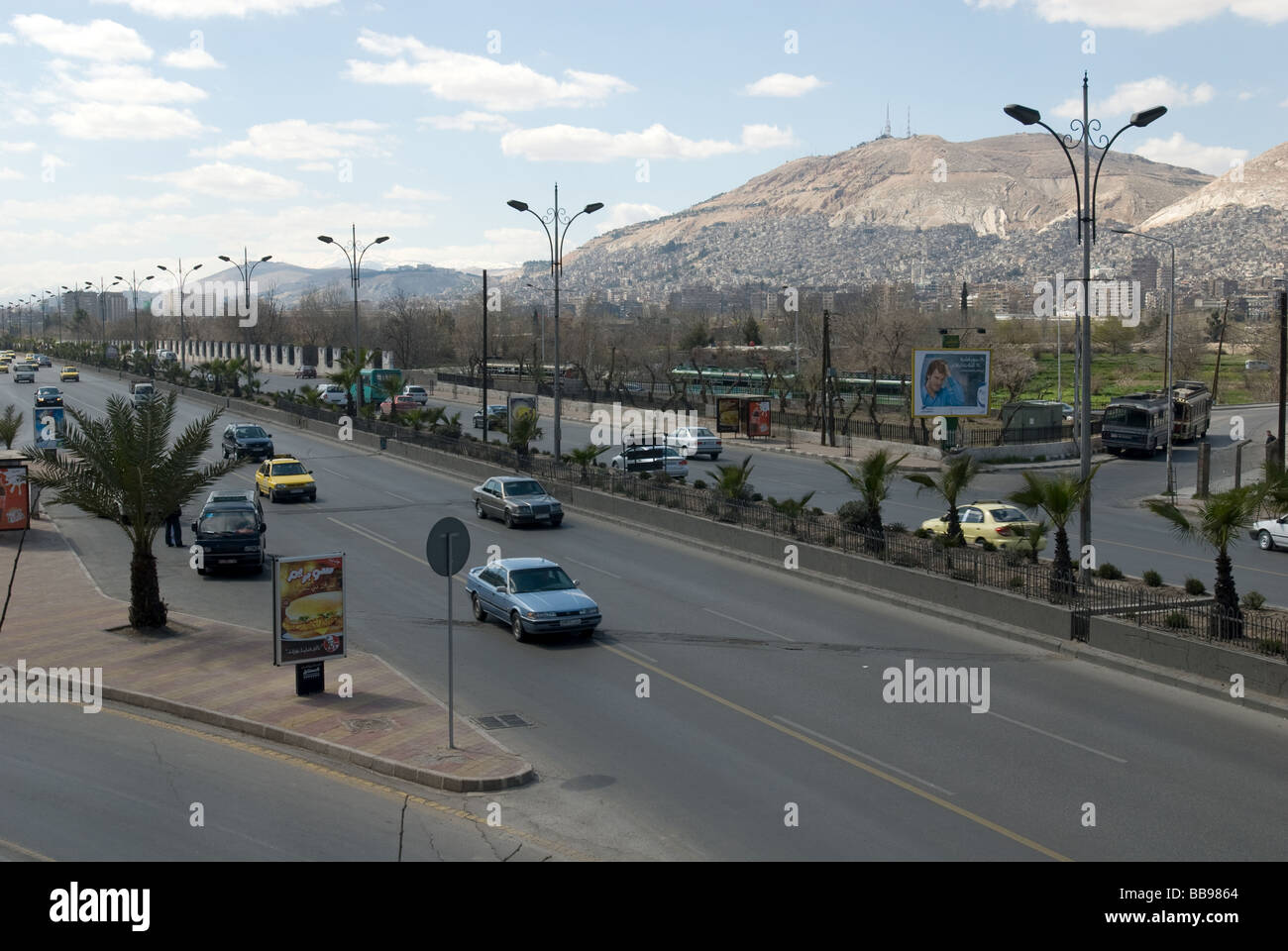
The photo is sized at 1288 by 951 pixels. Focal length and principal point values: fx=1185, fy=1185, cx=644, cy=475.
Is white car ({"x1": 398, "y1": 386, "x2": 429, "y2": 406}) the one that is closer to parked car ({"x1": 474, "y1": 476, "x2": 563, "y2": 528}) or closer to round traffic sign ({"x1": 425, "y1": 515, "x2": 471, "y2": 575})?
parked car ({"x1": 474, "y1": 476, "x2": 563, "y2": 528})

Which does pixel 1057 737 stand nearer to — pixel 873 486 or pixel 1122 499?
pixel 873 486

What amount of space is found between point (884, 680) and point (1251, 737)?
4.80 metres

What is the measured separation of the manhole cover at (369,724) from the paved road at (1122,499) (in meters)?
16.8

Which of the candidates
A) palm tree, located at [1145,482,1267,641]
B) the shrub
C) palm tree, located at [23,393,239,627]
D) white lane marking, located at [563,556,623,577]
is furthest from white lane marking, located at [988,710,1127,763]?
palm tree, located at [23,393,239,627]

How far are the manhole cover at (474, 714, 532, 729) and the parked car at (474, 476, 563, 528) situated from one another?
54.0 feet

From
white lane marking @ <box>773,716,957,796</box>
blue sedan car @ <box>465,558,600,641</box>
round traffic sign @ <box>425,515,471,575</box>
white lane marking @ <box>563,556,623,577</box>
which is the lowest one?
white lane marking @ <box>773,716,957,796</box>

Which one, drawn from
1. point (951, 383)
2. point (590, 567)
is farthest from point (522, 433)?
point (951, 383)

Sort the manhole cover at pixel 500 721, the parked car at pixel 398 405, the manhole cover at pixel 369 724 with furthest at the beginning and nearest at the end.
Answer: the parked car at pixel 398 405 → the manhole cover at pixel 500 721 → the manhole cover at pixel 369 724

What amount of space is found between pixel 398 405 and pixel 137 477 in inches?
1982

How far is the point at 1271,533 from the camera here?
3048 centimetres

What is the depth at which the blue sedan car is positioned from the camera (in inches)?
776

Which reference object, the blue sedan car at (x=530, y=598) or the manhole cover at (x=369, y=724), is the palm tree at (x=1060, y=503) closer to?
the blue sedan car at (x=530, y=598)

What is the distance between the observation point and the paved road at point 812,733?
11461 mm

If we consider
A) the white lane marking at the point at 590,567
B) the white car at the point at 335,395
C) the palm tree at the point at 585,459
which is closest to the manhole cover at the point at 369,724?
the white lane marking at the point at 590,567
